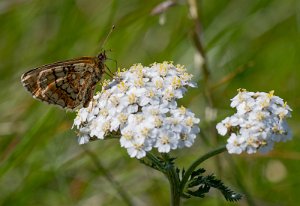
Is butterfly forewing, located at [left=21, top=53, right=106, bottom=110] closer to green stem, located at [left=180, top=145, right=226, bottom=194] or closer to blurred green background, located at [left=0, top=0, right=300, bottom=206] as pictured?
blurred green background, located at [left=0, top=0, right=300, bottom=206]

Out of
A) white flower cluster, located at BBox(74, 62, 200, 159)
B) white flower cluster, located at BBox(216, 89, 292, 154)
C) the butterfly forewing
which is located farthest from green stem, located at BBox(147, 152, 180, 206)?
A: the butterfly forewing

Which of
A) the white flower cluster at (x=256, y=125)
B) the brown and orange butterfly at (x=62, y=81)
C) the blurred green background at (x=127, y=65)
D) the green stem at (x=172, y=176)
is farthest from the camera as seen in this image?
the blurred green background at (x=127, y=65)

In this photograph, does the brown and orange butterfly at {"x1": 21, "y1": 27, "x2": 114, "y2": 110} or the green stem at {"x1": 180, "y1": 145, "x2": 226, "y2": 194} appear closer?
the green stem at {"x1": 180, "y1": 145, "x2": 226, "y2": 194}

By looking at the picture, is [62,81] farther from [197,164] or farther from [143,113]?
[197,164]

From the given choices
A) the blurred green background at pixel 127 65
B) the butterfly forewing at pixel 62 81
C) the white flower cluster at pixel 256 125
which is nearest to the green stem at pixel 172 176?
the white flower cluster at pixel 256 125

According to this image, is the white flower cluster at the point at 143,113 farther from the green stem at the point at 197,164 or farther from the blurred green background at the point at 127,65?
the blurred green background at the point at 127,65

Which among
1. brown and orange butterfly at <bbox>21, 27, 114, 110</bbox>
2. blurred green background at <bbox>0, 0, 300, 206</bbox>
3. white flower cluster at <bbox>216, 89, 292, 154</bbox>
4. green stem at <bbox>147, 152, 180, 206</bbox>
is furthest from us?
blurred green background at <bbox>0, 0, 300, 206</bbox>

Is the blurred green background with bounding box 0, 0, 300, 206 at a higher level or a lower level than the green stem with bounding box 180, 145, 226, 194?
higher
